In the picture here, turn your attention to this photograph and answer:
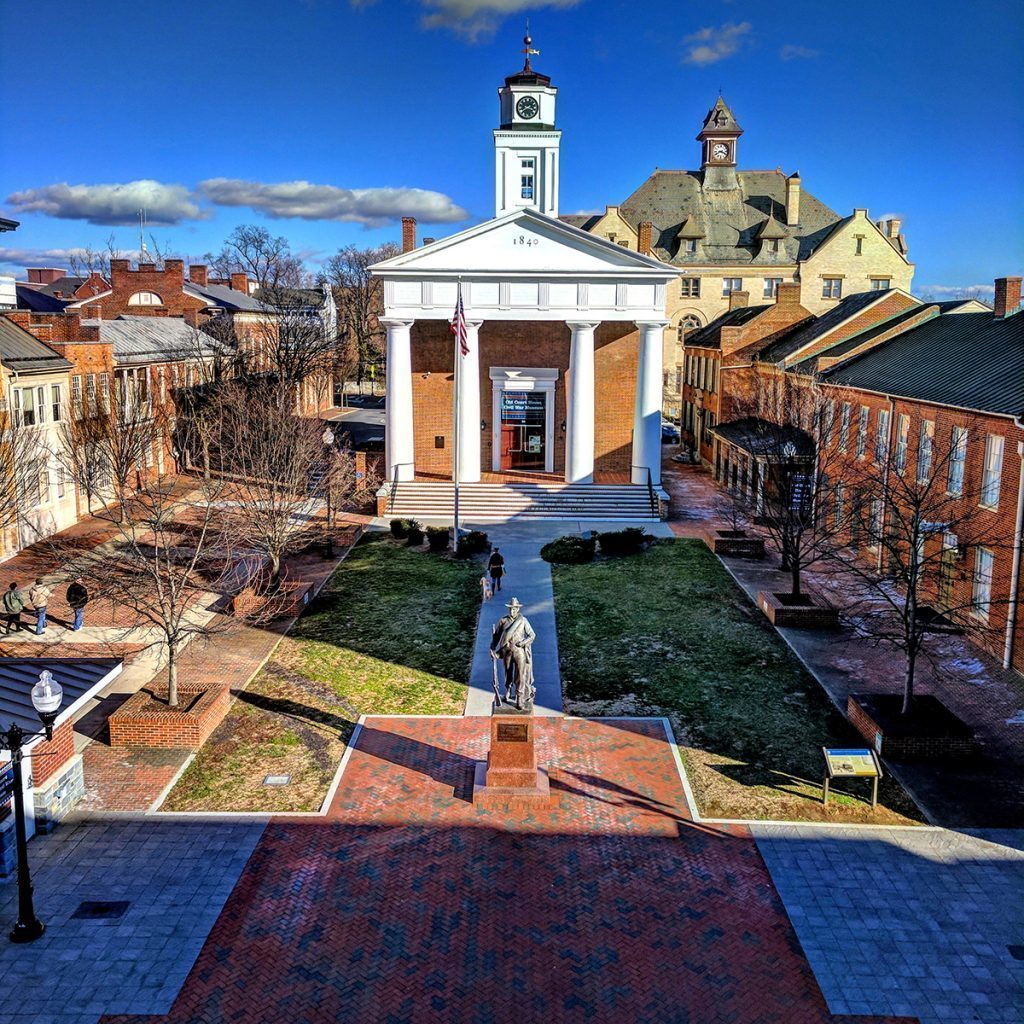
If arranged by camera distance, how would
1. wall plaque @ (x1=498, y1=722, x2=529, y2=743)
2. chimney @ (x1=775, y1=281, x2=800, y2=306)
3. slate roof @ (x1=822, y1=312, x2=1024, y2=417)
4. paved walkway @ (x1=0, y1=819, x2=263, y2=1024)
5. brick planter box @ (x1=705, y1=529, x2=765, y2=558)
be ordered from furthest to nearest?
chimney @ (x1=775, y1=281, x2=800, y2=306) → brick planter box @ (x1=705, y1=529, x2=765, y2=558) → slate roof @ (x1=822, y1=312, x2=1024, y2=417) → wall plaque @ (x1=498, y1=722, x2=529, y2=743) → paved walkway @ (x1=0, y1=819, x2=263, y2=1024)

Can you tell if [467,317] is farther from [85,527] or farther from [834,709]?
[834,709]

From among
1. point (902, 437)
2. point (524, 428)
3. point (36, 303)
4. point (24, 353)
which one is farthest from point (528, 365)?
point (36, 303)

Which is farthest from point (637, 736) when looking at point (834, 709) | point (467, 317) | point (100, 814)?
point (467, 317)

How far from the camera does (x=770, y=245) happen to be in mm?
74625

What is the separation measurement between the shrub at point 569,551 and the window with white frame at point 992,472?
1211 centimetres

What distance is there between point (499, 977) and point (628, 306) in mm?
31472

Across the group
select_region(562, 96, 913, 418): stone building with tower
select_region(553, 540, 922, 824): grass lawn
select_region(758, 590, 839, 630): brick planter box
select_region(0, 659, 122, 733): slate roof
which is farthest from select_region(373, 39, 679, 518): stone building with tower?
select_region(562, 96, 913, 418): stone building with tower

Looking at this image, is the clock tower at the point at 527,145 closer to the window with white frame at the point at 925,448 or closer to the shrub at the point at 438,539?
the shrub at the point at 438,539

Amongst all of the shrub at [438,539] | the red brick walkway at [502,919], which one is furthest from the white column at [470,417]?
the red brick walkway at [502,919]

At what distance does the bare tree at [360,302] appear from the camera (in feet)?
308

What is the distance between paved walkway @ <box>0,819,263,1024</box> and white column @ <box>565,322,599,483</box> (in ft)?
87.2

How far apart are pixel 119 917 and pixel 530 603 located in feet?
49.9

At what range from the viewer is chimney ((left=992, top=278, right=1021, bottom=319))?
2747cm

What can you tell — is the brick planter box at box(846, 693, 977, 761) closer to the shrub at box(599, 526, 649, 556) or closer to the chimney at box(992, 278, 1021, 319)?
the shrub at box(599, 526, 649, 556)
